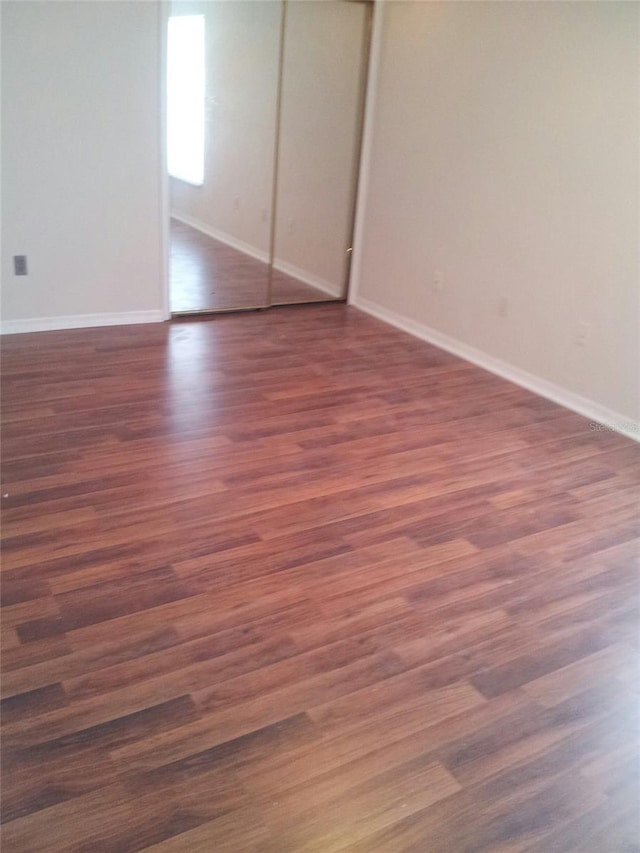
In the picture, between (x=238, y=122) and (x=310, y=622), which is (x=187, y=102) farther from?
(x=310, y=622)

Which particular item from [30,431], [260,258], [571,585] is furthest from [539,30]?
[30,431]

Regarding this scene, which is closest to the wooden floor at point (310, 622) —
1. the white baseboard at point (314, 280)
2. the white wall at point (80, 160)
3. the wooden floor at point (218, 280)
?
the white wall at point (80, 160)

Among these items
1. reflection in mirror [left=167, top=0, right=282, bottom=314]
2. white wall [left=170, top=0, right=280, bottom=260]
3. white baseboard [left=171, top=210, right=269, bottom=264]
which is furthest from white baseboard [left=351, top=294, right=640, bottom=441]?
white wall [left=170, top=0, right=280, bottom=260]

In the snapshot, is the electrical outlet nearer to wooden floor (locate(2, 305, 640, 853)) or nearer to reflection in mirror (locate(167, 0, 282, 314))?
wooden floor (locate(2, 305, 640, 853))

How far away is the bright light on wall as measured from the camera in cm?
470

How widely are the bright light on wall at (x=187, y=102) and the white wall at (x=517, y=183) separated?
130cm

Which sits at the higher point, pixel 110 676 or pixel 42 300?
pixel 42 300

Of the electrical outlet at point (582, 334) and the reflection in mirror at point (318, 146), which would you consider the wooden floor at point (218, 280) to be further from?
the electrical outlet at point (582, 334)

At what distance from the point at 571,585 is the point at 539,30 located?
9.42 ft

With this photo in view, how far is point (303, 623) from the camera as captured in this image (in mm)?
2068

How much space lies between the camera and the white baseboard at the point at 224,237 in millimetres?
5312

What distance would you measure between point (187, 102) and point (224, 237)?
1.01 meters

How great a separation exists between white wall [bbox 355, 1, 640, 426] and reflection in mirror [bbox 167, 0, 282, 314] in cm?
82

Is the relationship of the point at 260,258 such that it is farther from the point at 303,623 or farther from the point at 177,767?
the point at 177,767
